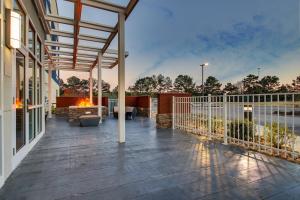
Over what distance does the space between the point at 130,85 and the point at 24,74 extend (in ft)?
90.4

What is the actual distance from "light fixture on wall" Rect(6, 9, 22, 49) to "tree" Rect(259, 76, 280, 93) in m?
33.1

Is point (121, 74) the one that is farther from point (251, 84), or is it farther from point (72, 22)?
point (251, 84)

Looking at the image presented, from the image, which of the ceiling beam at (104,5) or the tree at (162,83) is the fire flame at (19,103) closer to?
the ceiling beam at (104,5)

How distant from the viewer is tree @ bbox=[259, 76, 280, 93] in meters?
28.1

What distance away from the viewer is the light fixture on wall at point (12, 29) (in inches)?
104

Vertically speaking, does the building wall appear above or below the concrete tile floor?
above

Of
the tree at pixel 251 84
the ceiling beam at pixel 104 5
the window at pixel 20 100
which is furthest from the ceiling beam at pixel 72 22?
the tree at pixel 251 84

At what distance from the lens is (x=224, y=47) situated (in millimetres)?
18547

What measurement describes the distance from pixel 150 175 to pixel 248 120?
9.98 feet

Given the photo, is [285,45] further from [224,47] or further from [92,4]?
[92,4]

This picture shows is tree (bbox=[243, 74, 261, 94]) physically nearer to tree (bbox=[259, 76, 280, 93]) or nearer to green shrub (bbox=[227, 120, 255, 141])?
tree (bbox=[259, 76, 280, 93])

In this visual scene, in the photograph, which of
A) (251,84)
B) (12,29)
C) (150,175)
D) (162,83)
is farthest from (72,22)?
(251,84)

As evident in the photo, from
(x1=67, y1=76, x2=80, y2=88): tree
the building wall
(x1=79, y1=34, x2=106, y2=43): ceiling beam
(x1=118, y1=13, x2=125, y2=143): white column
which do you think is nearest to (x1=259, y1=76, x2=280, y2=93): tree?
(x1=79, y1=34, x2=106, y2=43): ceiling beam

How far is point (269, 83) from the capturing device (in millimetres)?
28656
